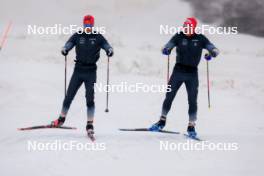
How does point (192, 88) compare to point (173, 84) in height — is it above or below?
below

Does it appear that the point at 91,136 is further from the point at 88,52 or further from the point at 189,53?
the point at 189,53

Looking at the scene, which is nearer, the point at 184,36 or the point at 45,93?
the point at 184,36

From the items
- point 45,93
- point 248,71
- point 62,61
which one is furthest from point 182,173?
point 62,61

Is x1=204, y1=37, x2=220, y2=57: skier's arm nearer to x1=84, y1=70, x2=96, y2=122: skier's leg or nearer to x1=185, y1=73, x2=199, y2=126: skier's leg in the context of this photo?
x1=185, y1=73, x2=199, y2=126: skier's leg

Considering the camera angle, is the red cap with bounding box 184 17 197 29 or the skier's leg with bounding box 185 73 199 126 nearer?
the red cap with bounding box 184 17 197 29

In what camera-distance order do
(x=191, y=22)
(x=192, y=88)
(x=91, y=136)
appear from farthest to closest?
1. (x=192, y=88)
2. (x=191, y=22)
3. (x=91, y=136)

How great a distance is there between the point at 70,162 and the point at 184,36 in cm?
388

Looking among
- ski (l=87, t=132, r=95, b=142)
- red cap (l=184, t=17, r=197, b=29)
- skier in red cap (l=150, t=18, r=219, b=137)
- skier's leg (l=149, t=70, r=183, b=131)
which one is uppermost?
red cap (l=184, t=17, r=197, b=29)

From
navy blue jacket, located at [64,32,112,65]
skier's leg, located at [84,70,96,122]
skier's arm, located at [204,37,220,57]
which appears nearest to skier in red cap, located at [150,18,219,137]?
skier's arm, located at [204,37,220,57]

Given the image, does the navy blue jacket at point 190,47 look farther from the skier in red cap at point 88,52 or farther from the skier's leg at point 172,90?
the skier in red cap at point 88,52

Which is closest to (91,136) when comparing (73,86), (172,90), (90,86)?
(90,86)

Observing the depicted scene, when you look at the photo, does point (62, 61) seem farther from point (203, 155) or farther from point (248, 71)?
point (203, 155)

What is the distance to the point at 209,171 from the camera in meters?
7.48

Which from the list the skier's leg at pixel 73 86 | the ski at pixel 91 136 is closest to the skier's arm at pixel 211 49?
the skier's leg at pixel 73 86
